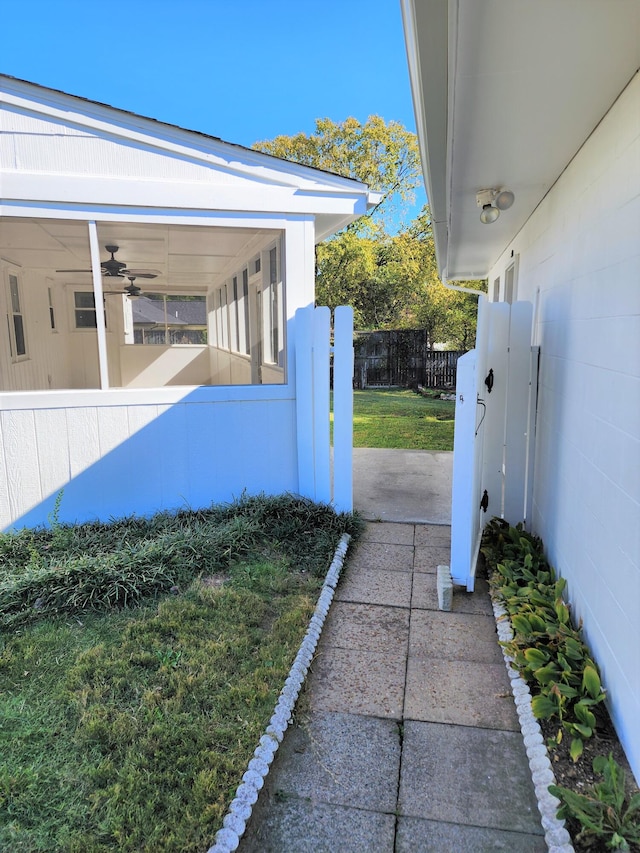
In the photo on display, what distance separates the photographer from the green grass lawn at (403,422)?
Answer: 8711 mm

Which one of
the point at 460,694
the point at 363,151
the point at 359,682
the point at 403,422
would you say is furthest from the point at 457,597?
the point at 363,151

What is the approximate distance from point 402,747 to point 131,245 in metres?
5.30

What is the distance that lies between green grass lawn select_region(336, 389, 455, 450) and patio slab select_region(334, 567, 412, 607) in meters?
4.26

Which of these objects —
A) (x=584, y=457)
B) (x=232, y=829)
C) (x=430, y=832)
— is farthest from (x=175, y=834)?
(x=584, y=457)

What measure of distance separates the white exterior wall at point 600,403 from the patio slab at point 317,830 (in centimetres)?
98

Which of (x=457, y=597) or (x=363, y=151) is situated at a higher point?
(x=363, y=151)

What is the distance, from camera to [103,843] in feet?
6.17

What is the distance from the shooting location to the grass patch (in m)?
2.01

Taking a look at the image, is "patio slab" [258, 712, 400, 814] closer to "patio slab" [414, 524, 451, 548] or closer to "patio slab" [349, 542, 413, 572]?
"patio slab" [349, 542, 413, 572]

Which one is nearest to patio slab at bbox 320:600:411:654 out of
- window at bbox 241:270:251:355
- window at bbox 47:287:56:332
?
window at bbox 241:270:251:355

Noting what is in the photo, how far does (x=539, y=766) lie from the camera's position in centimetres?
216

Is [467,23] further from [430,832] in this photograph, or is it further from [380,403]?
[380,403]

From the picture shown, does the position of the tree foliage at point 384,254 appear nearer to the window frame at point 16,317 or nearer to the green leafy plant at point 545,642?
the window frame at point 16,317

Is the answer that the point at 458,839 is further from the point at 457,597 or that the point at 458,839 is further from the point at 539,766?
the point at 457,597
